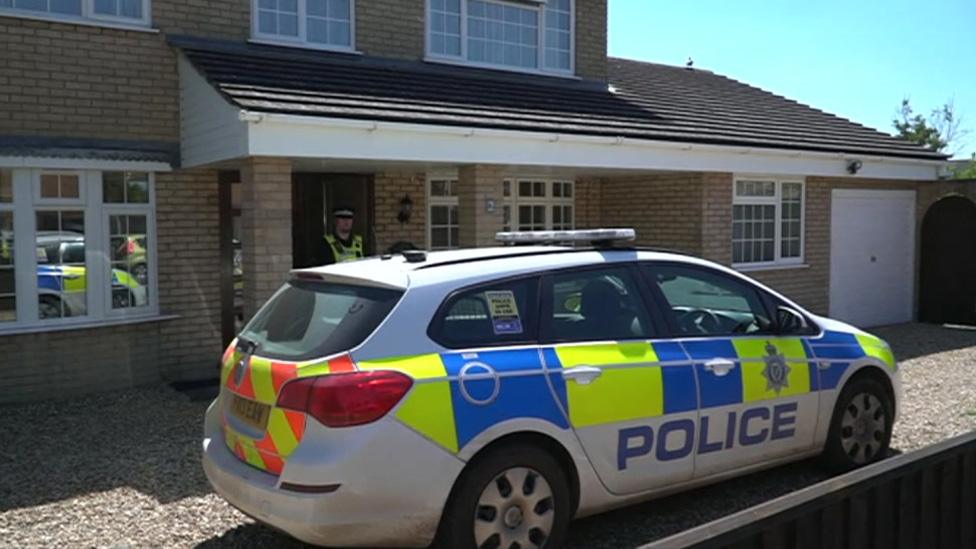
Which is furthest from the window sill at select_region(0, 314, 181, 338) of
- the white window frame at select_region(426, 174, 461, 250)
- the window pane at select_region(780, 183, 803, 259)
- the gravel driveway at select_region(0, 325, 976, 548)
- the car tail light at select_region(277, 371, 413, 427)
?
the window pane at select_region(780, 183, 803, 259)

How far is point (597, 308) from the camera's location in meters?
4.66

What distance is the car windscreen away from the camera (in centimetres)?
397

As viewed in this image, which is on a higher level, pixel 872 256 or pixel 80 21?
pixel 80 21

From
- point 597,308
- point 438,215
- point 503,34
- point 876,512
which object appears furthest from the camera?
point 503,34

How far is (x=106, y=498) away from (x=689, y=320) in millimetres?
3791

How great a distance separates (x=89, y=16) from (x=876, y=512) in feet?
27.6

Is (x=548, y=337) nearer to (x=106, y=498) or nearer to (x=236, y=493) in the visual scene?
A: (x=236, y=493)

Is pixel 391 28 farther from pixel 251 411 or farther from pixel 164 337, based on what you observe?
pixel 251 411

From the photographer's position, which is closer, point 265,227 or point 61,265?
point 265,227

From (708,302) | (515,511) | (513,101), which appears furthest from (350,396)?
(513,101)

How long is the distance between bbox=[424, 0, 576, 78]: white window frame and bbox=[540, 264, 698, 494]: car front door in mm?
6983

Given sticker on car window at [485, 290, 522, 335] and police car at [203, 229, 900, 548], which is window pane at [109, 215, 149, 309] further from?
sticker on car window at [485, 290, 522, 335]

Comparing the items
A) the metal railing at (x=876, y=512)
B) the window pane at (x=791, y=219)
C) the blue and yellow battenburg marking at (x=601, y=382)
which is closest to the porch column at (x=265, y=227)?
the blue and yellow battenburg marking at (x=601, y=382)

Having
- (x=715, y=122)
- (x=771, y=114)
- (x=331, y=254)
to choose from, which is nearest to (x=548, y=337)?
(x=331, y=254)
